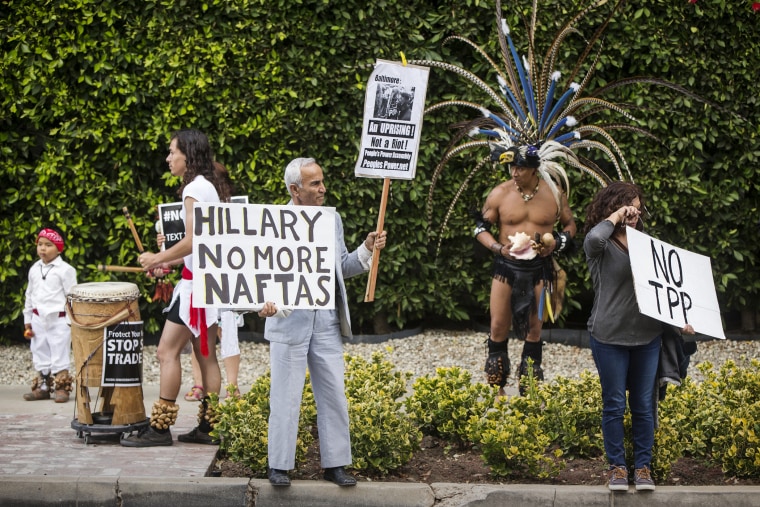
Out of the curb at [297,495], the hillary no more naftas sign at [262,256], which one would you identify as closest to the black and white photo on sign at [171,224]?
the hillary no more naftas sign at [262,256]

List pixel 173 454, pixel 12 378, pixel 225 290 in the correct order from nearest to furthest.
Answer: pixel 225 290
pixel 173 454
pixel 12 378

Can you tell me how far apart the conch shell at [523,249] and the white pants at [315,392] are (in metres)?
2.15

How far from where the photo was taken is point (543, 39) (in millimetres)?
9875

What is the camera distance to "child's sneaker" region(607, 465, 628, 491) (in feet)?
19.0

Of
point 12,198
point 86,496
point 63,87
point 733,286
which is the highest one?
point 63,87

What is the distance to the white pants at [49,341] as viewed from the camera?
8.34 metres

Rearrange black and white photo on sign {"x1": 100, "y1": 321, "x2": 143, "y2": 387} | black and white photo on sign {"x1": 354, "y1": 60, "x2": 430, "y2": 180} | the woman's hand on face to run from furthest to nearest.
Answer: black and white photo on sign {"x1": 100, "y1": 321, "x2": 143, "y2": 387} → black and white photo on sign {"x1": 354, "y1": 60, "x2": 430, "y2": 180} → the woman's hand on face

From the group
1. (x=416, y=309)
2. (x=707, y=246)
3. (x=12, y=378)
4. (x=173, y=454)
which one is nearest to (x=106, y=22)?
(x=12, y=378)

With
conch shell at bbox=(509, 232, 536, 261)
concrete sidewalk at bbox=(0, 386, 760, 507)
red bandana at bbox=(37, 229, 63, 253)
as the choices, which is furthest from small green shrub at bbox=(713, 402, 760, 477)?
red bandana at bbox=(37, 229, 63, 253)

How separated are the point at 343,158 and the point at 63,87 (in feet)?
8.74

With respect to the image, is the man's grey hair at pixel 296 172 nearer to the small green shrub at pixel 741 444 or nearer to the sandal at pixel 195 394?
the sandal at pixel 195 394

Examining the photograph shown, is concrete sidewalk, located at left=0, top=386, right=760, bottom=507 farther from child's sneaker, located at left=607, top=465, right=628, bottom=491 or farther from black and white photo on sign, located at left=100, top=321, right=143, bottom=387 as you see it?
black and white photo on sign, located at left=100, top=321, right=143, bottom=387

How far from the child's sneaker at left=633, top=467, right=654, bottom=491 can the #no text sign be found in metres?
0.83

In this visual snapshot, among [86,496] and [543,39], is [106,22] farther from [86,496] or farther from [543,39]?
[86,496]
